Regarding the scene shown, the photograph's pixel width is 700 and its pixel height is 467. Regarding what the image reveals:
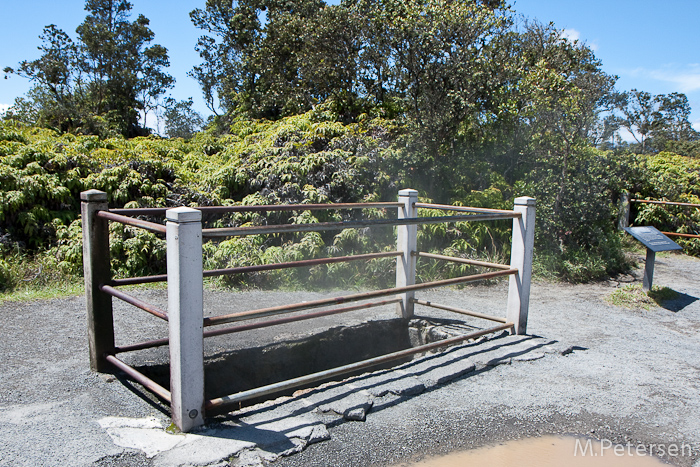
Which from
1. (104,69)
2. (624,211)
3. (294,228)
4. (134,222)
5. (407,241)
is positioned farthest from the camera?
(104,69)

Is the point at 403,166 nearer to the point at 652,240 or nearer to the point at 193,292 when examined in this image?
the point at 652,240

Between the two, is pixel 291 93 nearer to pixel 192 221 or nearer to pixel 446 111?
pixel 446 111

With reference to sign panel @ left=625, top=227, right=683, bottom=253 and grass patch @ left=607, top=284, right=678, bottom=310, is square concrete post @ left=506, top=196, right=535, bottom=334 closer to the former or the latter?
grass patch @ left=607, top=284, right=678, bottom=310

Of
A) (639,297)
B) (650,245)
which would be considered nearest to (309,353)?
(639,297)

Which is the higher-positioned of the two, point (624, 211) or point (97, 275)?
point (624, 211)

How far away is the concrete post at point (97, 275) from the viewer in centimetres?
341

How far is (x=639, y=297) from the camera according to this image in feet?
22.0

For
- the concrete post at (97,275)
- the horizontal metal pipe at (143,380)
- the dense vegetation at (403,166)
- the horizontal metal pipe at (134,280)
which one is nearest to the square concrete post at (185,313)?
the horizontal metal pipe at (143,380)

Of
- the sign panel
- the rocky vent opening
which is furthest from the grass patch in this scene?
the rocky vent opening

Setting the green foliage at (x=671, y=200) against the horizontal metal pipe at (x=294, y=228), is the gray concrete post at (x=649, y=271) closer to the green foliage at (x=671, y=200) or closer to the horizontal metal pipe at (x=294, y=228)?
the horizontal metal pipe at (x=294, y=228)

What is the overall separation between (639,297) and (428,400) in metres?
4.79

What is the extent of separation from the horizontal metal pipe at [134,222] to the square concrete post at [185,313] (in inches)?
7.7

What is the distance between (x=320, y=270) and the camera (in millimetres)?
7695

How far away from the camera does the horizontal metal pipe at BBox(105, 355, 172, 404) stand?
2.89 m
